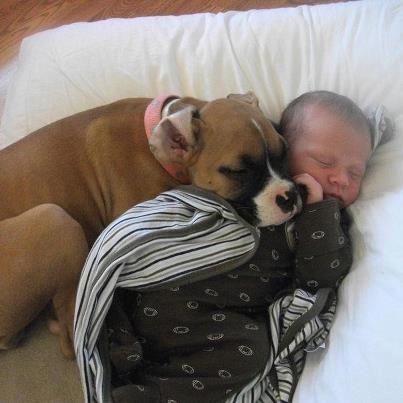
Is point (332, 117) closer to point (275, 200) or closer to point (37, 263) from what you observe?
point (275, 200)

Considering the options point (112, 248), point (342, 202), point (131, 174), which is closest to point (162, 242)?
point (112, 248)

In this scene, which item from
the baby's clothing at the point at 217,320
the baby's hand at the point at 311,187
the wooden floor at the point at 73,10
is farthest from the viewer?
the wooden floor at the point at 73,10

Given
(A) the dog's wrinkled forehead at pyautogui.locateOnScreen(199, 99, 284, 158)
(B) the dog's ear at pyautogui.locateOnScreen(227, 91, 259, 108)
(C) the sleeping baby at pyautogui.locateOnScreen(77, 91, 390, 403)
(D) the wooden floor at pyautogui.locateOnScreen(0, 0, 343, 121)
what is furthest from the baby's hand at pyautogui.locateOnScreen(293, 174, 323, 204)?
(D) the wooden floor at pyautogui.locateOnScreen(0, 0, 343, 121)

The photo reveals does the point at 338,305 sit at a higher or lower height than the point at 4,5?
lower

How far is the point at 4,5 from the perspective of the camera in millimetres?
2684

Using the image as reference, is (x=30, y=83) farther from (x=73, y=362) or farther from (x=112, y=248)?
(x=73, y=362)

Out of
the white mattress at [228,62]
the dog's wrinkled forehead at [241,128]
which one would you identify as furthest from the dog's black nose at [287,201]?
the white mattress at [228,62]

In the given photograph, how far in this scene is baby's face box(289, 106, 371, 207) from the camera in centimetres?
137

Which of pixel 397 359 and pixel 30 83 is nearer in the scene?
pixel 397 359

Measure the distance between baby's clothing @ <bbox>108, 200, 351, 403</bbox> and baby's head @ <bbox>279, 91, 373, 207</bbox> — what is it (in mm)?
117

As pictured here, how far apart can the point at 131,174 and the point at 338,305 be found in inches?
25.6

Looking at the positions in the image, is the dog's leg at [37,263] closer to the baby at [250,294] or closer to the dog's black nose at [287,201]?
the baby at [250,294]

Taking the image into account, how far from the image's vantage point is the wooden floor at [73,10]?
2.50m

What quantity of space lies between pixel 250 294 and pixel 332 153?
437 millimetres
